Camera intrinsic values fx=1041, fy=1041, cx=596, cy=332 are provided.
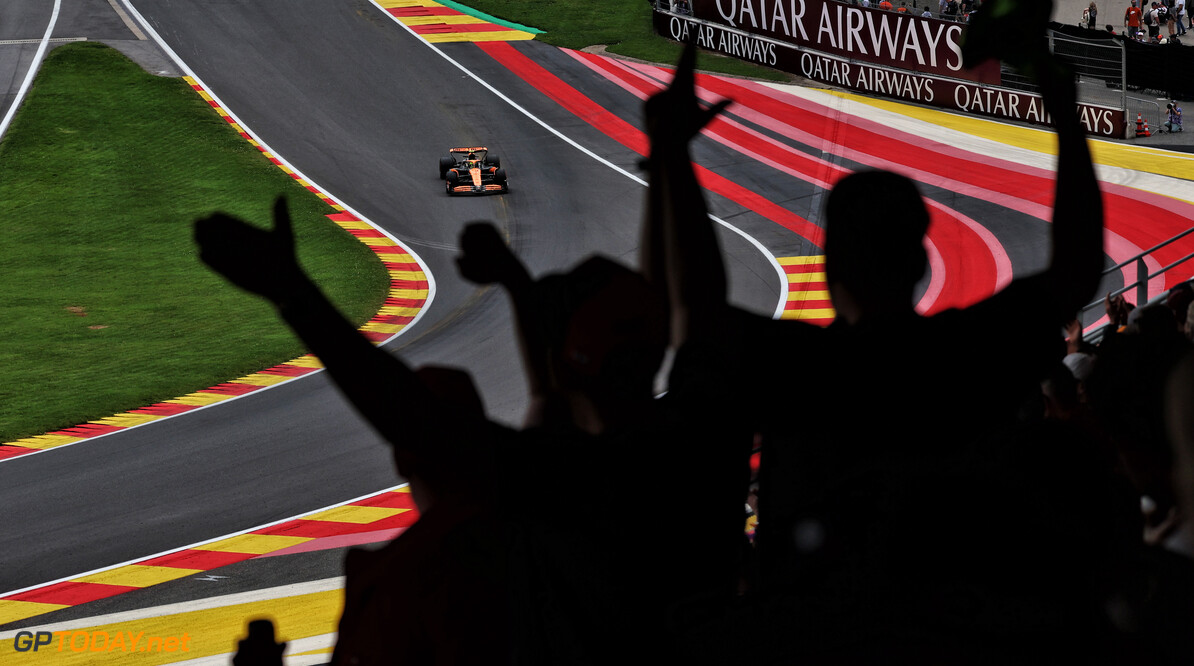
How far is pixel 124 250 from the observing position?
1953 centimetres

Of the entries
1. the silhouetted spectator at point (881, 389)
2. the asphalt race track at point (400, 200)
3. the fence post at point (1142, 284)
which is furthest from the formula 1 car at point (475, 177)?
the silhouetted spectator at point (881, 389)

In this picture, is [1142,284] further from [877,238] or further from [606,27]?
[606,27]

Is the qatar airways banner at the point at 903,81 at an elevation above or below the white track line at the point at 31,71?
below

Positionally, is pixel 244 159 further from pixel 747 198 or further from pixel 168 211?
pixel 747 198

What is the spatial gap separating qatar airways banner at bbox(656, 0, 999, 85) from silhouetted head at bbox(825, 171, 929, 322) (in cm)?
2202

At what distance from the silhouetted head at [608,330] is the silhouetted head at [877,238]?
1.43ft

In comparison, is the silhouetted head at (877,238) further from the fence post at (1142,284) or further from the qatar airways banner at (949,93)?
the qatar airways banner at (949,93)

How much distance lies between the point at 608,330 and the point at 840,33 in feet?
84.6

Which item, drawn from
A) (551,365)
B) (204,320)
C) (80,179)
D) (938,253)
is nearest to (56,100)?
(80,179)

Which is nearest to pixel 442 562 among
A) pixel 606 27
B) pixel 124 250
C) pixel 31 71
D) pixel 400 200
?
pixel 124 250

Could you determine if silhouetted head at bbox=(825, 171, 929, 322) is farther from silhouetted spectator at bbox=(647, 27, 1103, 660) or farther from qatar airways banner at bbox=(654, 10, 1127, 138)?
qatar airways banner at bbox=(654, 10, 1127, 138)

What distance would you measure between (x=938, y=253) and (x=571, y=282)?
16765mm

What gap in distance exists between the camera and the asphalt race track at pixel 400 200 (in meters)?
10.0

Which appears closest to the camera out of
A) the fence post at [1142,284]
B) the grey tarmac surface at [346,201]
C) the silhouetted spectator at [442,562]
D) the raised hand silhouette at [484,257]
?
the silhouetted spectator at [442,562]
